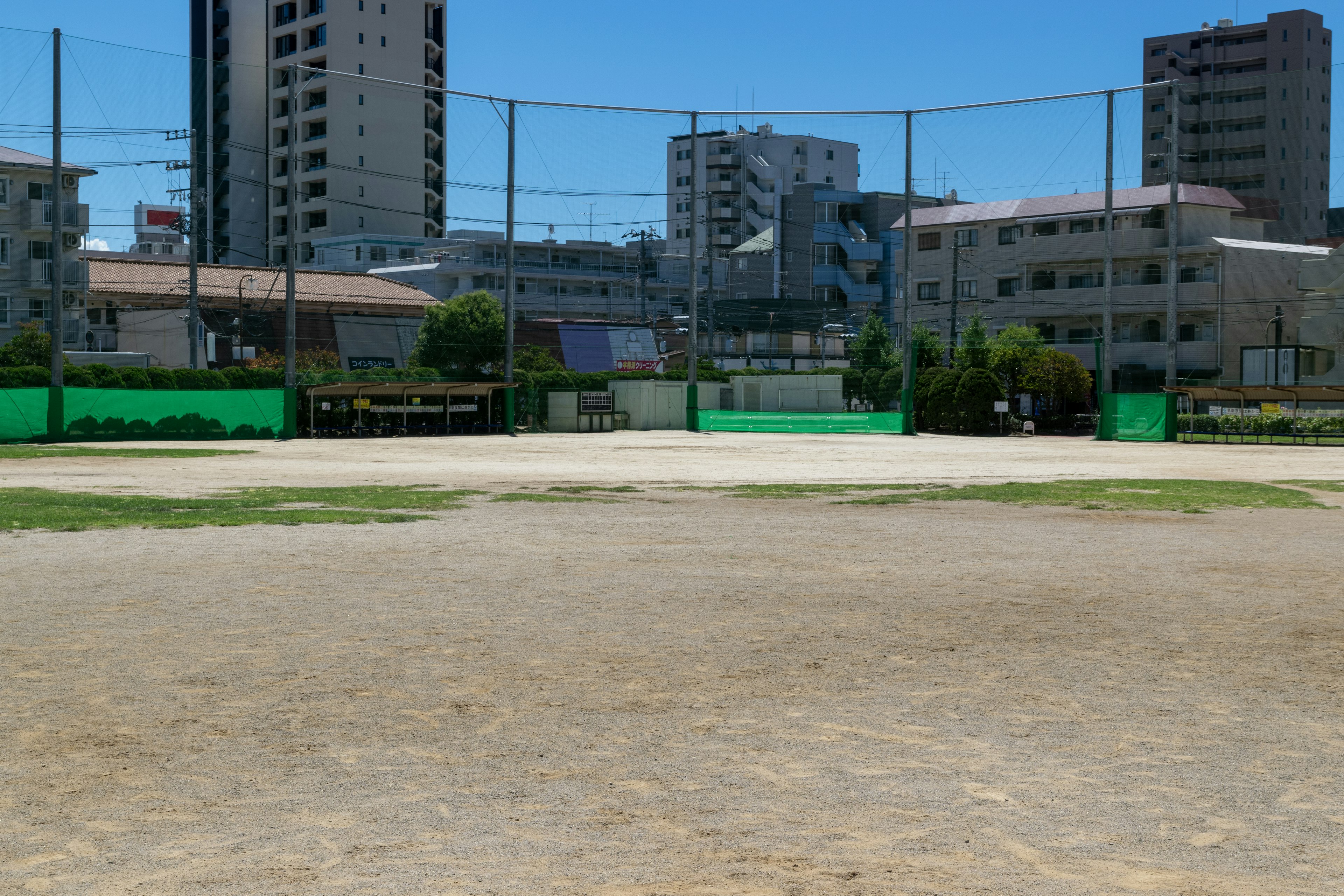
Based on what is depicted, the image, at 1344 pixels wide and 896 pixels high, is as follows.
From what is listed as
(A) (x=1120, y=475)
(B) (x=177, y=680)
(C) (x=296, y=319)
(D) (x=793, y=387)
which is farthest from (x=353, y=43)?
(B) (x=177, y=680)

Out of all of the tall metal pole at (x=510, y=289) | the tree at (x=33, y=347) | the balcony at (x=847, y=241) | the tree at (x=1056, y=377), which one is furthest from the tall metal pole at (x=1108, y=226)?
the balcony at (x=847, y=241)

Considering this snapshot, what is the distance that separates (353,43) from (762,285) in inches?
1757

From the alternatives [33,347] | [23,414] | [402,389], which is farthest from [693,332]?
[33,347]

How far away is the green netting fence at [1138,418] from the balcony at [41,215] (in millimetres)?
53751

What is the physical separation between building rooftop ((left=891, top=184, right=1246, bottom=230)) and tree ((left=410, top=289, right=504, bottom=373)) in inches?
1110

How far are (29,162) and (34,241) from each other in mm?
4694

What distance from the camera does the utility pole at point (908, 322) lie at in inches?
2331

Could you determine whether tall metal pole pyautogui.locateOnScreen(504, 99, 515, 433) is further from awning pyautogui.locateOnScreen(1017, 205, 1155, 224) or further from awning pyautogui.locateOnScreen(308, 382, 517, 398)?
awning pyautogui.locateOnScreen(1017, 205, 1155, 224)

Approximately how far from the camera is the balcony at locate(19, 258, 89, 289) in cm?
7138

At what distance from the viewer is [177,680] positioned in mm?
8492

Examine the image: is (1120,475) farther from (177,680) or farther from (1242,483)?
(177,680)

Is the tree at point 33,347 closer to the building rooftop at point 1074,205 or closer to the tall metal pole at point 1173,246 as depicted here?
the building rooftop at point 1074,205

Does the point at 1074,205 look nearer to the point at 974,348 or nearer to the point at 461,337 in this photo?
the point at 974,348

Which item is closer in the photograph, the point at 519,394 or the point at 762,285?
the point at 519,394
